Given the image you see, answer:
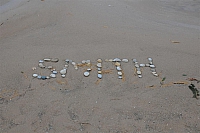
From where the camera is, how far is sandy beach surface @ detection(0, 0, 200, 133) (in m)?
3.03

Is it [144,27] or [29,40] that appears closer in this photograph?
[29,40]

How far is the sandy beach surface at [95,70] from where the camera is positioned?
9.93ft

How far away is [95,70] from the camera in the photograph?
12.9ft

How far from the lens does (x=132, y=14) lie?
5949 millimetres

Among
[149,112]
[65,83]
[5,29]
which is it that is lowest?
[149,112]

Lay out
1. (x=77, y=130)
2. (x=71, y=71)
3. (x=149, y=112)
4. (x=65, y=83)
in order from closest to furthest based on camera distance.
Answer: (x=77, y=130)
(x=149, y=112)
(x=65, y=83)
(x=71, y=71)

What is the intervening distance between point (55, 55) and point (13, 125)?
1631 millimetres

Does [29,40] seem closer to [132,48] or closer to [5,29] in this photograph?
[5,29]

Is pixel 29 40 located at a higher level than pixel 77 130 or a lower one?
higher

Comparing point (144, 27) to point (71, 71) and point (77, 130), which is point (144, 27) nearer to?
point (71, 71)

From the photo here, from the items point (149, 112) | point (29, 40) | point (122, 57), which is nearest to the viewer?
point (149, 112)

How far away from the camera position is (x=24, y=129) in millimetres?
2893

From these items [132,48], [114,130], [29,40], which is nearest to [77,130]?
[114,130]

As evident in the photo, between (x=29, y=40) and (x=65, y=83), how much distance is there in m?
1.58
